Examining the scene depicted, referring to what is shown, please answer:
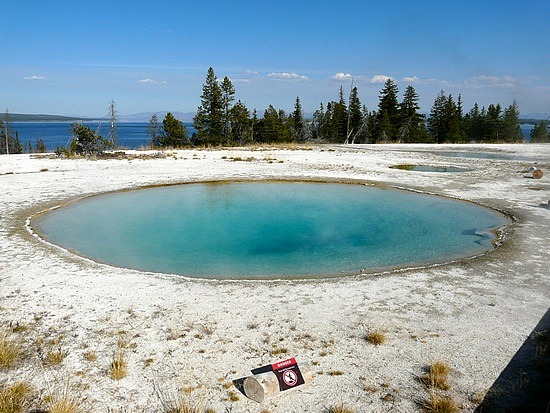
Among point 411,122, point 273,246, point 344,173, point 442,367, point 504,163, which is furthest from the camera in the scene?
point 411,122

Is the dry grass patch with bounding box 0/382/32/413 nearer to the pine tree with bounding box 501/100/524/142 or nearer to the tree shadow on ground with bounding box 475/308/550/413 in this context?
the tree shadow on ground with bounding box 475/308/550/413

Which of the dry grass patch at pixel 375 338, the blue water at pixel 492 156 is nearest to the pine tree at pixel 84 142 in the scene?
the blue water at pixel 492 156

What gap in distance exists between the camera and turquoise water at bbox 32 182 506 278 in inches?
344

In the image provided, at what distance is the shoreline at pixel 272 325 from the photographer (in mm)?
4305

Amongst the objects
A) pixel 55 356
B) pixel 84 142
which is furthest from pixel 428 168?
pixel 84 142

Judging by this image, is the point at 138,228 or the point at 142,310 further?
the point at 138,228

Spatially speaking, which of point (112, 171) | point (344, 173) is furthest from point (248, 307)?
point (112, 171)

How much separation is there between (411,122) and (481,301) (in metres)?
49.7

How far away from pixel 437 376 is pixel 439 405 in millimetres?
489

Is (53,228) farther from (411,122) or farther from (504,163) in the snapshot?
(411,122)

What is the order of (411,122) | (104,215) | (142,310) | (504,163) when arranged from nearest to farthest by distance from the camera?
(142,310)
(104,215)
(504,163)
(411,122)

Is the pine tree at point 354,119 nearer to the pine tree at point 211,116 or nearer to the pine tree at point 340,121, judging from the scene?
the pine tree at point 340,121

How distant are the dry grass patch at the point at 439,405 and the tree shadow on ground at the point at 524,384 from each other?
0.77 feet

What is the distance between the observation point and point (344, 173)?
66.1ft
